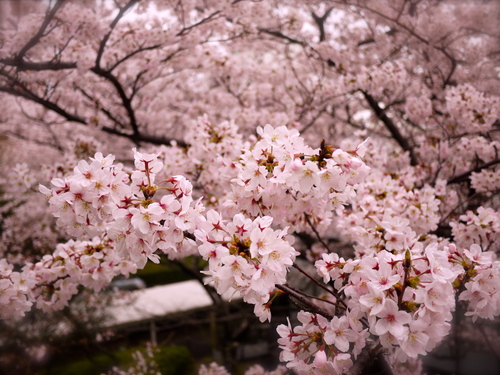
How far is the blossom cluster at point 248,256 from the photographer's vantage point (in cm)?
139

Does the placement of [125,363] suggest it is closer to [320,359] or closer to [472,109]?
[320,359]

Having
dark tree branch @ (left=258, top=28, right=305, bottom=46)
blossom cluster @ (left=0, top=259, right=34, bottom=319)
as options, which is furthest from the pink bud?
dark tree branch @ (left=258, top=28, right=305, bottom=46)

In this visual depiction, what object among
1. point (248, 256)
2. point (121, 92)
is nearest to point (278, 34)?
point (121, 92)

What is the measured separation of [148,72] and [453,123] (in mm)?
4249

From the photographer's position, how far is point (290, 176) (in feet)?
5.31

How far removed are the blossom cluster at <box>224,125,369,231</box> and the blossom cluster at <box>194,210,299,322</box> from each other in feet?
0.98

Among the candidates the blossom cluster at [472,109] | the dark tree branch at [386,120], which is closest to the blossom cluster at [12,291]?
the blossom cluster at [472,109]

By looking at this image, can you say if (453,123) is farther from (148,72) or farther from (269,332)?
(269,332)

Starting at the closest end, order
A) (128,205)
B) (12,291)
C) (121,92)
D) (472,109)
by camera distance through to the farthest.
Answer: (128,205) < (12,291) < (472,109) < (121,92)

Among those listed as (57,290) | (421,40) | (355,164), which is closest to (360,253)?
(355,164)

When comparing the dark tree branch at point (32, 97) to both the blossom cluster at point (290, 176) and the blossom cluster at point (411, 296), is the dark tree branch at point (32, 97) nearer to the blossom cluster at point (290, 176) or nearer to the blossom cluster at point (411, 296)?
the blossom cluster at point (290, 176)

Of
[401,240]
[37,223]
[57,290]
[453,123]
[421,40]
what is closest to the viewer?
[401,240]

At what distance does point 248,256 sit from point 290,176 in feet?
1.41

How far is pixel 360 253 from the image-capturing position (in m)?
2.46
